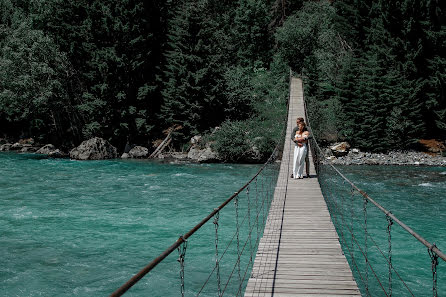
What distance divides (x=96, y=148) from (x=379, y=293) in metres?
19.3

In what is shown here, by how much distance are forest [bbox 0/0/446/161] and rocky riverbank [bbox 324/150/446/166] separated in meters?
0.61

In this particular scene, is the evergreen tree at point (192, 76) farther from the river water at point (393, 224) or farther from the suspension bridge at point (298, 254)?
the suspension bridge at point (298, 254)

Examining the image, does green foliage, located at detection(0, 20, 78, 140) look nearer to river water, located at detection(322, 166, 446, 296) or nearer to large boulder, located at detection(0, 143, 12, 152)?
large boulder, located at detection(0, 143, 12, 152)

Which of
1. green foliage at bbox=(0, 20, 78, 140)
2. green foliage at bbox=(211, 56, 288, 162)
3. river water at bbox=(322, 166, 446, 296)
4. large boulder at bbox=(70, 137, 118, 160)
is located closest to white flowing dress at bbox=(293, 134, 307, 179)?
river water at bbox=(322, 166, 446, 296)

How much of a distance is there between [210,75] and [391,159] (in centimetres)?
1155

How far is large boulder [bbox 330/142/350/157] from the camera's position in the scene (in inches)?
855

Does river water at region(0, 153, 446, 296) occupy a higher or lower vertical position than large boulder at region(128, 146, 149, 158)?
lower

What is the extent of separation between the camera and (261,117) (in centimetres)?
2403

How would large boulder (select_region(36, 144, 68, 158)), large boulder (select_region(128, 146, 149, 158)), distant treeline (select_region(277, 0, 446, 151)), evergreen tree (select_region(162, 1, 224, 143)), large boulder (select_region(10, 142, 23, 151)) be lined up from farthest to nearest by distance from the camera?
large boulder (select_region(10, 142, 23, 151))
large boulder (select_region(36, 144, 68, 158))
large boulder (select_region(128, 146, 149, 158))
evergreen tree (select_region(162, 1, 224, 143))
distant treeline (select_region(277, 0, 446, 151))

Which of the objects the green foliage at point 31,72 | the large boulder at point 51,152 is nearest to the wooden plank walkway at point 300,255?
the large boulder at point 51,152

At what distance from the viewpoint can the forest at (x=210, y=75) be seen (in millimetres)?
21359

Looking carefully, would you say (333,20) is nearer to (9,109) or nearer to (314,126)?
(314,126)

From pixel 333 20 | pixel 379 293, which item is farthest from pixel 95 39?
pixel 379 293

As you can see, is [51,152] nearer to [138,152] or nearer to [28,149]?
[28,149]
